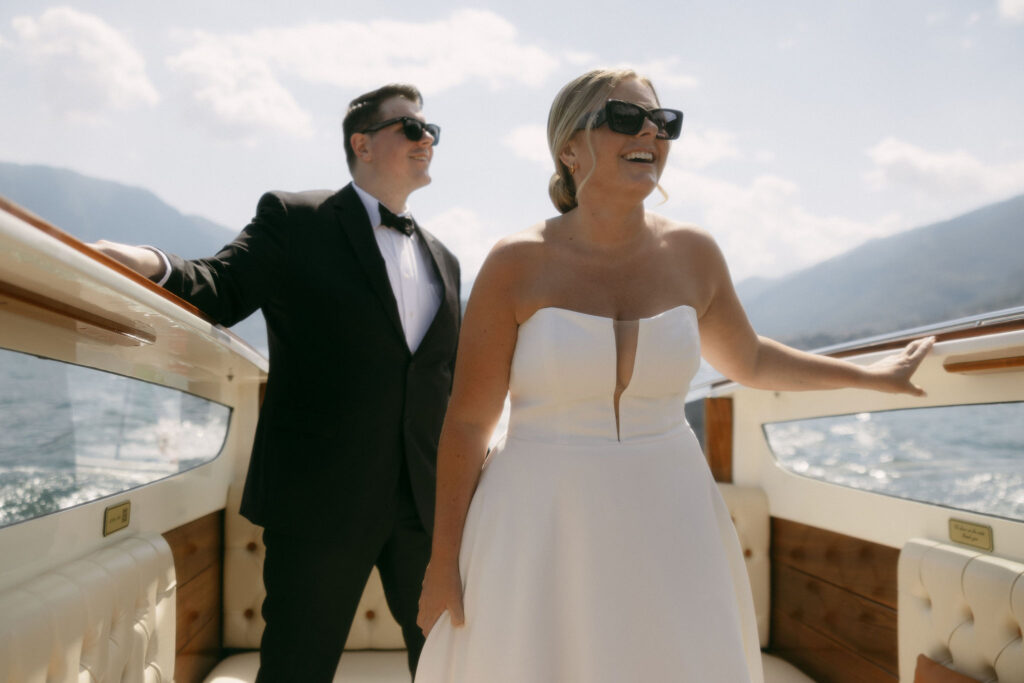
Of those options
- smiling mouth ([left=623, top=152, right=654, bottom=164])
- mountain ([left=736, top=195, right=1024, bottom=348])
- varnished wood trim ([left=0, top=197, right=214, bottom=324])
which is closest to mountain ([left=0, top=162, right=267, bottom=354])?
varnished wood trim ([left=0, top=197, right=214, bottom=324])

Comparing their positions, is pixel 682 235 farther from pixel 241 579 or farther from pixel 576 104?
pixel 241 579

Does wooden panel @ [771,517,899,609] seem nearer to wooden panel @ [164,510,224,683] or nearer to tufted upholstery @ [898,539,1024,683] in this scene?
tufted upholstery @ [898,539,1024,683]

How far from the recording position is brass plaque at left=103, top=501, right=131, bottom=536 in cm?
194

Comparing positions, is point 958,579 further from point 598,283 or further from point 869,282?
point 869,282

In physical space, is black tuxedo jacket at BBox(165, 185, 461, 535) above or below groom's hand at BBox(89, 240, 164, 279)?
below

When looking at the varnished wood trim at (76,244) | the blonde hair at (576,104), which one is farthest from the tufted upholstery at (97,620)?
the blonde hair at (576,104)

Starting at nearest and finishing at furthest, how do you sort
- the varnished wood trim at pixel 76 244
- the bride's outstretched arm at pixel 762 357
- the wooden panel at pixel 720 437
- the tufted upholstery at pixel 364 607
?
the varnished wood trim at pixel 76 244, the bride's outstretched arm at pixel 762 357, the tufted upholstery at pixel 364 607, the wooden panel at pixel 720 437

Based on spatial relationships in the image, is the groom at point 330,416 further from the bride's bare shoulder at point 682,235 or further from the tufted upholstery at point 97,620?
the bride's bare shoulder at point 682,235

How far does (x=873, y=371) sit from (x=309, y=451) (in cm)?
145

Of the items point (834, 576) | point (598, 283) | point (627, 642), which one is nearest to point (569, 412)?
point (598, 283)

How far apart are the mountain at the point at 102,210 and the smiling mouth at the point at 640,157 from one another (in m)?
1.02

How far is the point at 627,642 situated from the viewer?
4.65 feet

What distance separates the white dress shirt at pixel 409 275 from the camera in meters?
2.08

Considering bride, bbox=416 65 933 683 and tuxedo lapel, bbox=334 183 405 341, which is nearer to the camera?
bride, bbox=416 65 933 683
